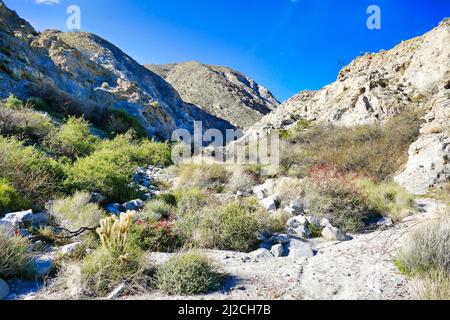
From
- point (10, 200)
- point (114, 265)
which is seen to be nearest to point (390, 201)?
point (114, 265)

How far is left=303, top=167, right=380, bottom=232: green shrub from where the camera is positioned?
6.09m

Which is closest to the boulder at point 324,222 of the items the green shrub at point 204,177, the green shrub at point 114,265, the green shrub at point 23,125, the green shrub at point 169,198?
the green shrub at point 169,198

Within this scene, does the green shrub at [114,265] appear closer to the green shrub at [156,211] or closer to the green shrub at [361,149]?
the green shrub at [156,211]

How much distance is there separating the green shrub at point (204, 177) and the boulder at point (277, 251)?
152 inches

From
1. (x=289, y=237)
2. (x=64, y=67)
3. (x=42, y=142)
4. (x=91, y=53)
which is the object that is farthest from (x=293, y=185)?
(x=91, y=53)

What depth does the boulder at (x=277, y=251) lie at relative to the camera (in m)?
4.59

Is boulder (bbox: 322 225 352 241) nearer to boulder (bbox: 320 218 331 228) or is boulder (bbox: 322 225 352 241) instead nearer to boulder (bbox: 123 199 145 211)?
boulder (bbox: 320 218 331 228)

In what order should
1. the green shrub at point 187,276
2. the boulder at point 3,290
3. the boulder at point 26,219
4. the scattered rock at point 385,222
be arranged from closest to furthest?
1. the boulder at point 3,290
2. the green shrub at point 187,276
3. the boulder at point 26,219
4. the scattered rock at point 385,222

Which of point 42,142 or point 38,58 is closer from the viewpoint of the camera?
point 42,142

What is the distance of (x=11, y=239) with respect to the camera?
11.6 feet

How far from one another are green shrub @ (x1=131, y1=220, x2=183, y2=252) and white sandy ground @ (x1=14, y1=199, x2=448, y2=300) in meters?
0.26

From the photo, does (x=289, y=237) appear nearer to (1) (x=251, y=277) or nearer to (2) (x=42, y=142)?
(1) (x=251, y=277)

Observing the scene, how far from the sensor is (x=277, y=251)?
4.62 meters
